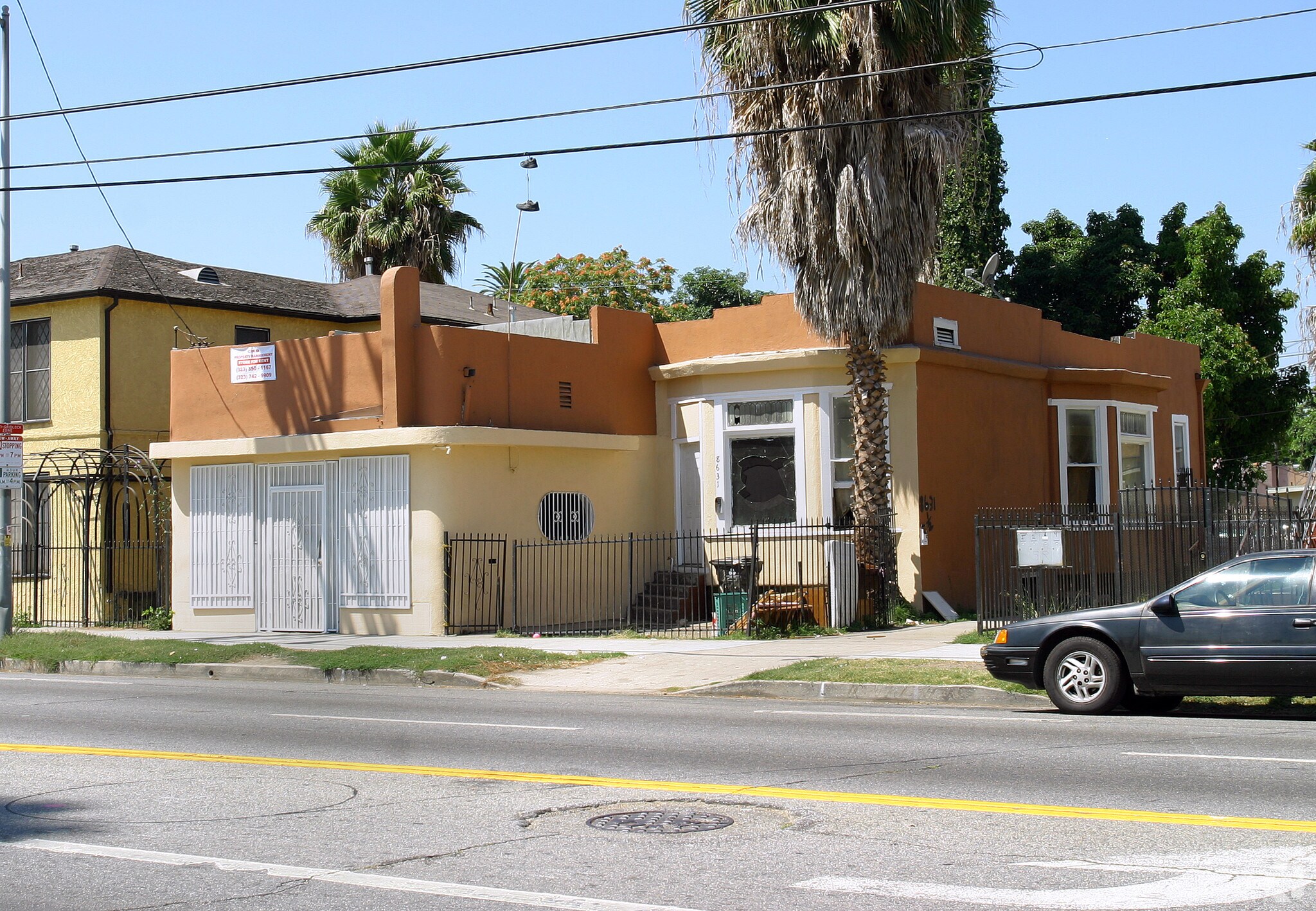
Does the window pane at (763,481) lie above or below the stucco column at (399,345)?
below

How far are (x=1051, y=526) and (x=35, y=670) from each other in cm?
1365

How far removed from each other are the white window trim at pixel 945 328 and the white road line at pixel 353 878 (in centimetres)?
1683

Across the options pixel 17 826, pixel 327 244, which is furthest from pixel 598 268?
pixel 17 826

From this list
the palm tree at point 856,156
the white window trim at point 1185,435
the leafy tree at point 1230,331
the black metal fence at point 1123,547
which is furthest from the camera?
the leafy tree at point 1230,331

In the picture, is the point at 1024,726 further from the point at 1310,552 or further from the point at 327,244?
the point at 327,244

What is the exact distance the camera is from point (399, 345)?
787 inches

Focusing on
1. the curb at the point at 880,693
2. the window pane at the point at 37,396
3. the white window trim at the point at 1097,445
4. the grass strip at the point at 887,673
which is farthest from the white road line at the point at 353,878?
the window pane at the point at 37,396

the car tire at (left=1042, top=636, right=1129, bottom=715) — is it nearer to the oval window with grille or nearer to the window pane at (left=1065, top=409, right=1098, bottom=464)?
the oval window with grille

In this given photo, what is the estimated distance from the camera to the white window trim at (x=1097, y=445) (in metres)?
23.5

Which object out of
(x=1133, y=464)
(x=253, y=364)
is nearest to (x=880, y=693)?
(x=253, y=364)

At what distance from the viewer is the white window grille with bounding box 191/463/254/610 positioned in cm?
2186

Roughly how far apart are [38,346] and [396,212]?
11.3 metres

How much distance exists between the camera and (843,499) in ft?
69.4

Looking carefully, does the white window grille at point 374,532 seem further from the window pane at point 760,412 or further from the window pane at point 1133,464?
the window pane at point 1133,464
